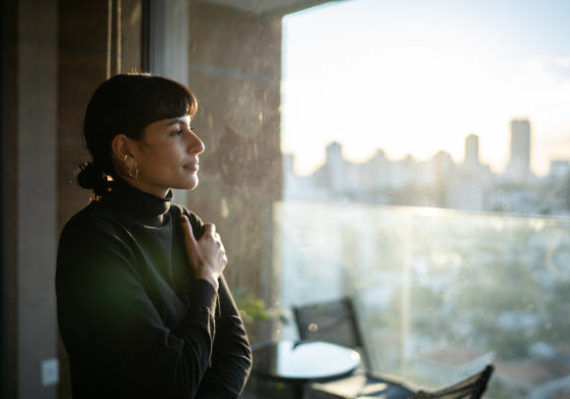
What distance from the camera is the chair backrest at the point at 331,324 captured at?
2.58 m

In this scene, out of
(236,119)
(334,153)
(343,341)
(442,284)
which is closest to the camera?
(236,119)

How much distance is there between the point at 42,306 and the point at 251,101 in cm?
180

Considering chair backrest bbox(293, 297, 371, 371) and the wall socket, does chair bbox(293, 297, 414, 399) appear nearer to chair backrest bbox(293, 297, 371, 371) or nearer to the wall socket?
chair backrest bbox(293, 297, 371, 371)

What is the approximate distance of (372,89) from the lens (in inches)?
90.2

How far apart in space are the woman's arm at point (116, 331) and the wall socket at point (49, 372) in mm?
2052

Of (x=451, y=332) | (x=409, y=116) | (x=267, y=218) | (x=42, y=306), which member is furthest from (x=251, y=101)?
(x=42, y=306)

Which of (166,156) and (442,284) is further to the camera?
(442,284)

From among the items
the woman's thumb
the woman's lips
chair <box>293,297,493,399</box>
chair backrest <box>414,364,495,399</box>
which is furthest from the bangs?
chair <box>293,297,493,399</box>

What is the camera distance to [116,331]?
2.96 ft

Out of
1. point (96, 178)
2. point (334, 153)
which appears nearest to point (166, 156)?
point (96, 178)

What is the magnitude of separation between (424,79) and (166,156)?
Answer: 1359mm

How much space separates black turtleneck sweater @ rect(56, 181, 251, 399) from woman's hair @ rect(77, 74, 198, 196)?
0.39ft

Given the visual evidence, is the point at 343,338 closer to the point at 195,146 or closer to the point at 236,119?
the point at 236,119

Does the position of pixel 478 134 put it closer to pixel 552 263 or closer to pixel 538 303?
pixel 552 263
